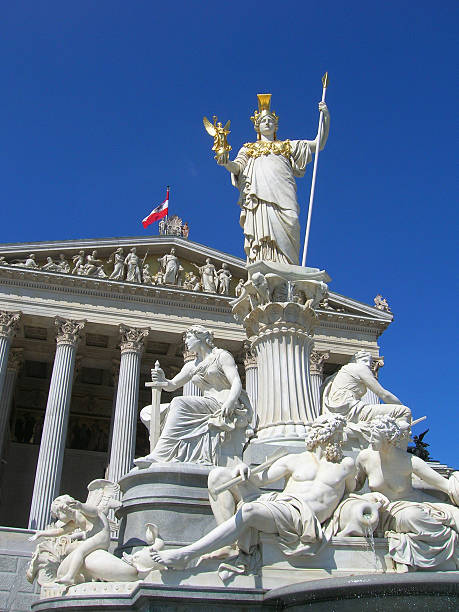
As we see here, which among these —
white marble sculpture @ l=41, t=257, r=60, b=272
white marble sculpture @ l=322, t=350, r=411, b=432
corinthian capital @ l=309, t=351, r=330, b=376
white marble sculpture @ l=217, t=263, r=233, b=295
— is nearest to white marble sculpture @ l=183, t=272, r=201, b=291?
white marble sculpture @ l=217, t=263, r=233, b=295

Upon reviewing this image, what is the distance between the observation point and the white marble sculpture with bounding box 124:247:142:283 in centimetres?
3494

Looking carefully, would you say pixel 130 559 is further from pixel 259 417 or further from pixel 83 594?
pixel 259 417

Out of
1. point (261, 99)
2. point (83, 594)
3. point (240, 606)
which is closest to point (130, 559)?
point (83, 594)

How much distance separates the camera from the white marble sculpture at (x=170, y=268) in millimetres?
35531

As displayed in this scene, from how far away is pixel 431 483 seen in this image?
6711 mm

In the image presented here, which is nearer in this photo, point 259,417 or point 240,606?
point 240,606

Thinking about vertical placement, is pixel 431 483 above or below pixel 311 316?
below

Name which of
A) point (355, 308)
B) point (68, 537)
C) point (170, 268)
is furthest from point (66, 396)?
point (68, 537)

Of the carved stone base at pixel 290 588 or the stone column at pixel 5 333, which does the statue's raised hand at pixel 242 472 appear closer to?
the carved stone base at pixel 290 588

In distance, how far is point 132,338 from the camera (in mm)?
32938

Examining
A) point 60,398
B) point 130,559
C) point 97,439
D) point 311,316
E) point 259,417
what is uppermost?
→ point 97,439

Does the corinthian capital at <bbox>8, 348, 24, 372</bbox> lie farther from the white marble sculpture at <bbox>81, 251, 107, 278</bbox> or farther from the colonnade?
the white marble sculpture at <bbox>81, 251, 107, 278</bbox>

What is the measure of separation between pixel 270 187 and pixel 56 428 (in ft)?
72.1

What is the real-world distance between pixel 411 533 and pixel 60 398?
25855 mm
